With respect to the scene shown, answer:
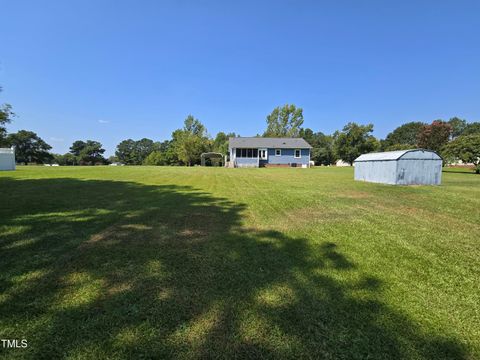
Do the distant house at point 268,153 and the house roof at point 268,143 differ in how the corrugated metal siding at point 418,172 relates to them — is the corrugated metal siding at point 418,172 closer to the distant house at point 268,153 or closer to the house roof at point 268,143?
the distant house at point 268,153

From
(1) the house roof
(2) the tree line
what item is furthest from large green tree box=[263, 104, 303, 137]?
(1) the house roof

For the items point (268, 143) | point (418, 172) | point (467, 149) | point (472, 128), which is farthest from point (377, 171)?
point (472, 128)

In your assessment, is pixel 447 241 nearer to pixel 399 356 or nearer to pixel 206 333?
pixel 399 356

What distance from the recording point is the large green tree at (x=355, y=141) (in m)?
43.2

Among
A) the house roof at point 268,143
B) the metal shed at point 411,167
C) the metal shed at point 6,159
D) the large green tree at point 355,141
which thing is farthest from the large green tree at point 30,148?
the metal shed at point 411,167

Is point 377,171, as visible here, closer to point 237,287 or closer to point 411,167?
point 411,167

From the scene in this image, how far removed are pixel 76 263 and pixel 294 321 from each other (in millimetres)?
2909

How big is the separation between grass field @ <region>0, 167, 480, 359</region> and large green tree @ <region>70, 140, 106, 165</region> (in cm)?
8793

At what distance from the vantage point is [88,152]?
83375 mm

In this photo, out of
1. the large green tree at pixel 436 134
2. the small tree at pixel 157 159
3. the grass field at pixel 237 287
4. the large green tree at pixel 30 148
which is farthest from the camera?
the large green tree at pixel 30 148

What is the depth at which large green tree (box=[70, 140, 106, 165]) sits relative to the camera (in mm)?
81000

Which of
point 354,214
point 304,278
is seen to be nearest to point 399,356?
point 304,278

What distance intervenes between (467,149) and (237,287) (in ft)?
102

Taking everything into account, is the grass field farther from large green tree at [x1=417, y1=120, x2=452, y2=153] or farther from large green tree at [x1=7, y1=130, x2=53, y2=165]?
large green tree at [x1=7, y1=130, x2=53, y2=165]
